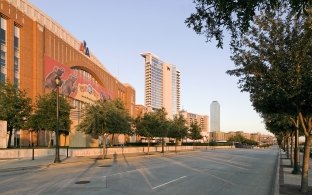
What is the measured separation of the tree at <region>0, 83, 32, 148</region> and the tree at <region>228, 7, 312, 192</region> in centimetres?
3275

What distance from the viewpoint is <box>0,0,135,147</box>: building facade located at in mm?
59625

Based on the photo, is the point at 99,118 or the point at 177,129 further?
the point at 177,129

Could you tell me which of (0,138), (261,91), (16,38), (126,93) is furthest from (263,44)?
(126,93)

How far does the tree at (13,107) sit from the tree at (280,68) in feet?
107

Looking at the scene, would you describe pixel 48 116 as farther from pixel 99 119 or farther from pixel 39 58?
pixel 39 58

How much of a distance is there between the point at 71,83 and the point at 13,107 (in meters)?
38.9

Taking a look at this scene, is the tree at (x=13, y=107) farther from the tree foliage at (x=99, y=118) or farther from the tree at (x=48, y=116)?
the tree foliage at (x=99, y=118)

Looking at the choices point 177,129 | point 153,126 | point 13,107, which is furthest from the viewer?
point 177,129

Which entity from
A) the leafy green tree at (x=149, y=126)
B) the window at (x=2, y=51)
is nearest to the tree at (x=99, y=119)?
the leafy green tree at (x=149, y=126)

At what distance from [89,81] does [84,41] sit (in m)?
10.9

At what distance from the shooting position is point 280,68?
47.9 feet

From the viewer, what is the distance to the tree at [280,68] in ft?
45.3

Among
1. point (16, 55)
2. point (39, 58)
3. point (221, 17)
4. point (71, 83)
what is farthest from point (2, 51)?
point (221, 17)

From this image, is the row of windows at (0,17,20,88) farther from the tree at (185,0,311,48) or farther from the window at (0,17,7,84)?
the tree at (185,0,311,48)
